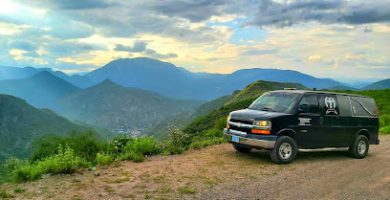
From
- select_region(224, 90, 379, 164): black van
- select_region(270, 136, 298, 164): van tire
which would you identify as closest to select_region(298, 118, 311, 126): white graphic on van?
select_region(224, 90, 379, 164): black van

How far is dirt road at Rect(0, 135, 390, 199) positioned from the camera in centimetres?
852

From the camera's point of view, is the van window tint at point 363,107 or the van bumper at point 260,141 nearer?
the van bumper at point 260,141

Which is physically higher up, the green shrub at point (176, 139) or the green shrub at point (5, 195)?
the green shrub at point (176, 139)

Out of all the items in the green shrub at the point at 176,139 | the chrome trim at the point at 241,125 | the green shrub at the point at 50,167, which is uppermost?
the chrome trim at the point at 241,125

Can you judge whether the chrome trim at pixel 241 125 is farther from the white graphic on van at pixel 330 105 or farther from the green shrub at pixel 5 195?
the green shrub at pixel 5 195

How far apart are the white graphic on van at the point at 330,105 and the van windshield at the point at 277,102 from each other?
1.16 meters

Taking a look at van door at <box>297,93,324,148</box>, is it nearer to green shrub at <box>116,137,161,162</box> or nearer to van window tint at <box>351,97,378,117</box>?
van window tint at <box>351,97,378,117</box>

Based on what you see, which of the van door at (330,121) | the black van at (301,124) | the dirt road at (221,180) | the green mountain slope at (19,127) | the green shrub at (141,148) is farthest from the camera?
the green mountain slope at (19,127)

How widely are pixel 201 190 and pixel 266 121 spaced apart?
3.77 metres

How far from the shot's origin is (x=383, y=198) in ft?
29.4

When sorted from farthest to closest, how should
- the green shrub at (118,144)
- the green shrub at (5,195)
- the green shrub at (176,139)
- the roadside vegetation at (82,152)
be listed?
the green shrub at (176,139) < the green shrub at (118,144) < the roadside vegetation at (82,152) < the green shrub at (5,195)

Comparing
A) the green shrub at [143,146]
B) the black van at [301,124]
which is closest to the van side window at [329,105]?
the black van at [301,124]

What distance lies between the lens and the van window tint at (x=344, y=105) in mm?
13523

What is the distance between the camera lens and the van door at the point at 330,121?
1297cm
